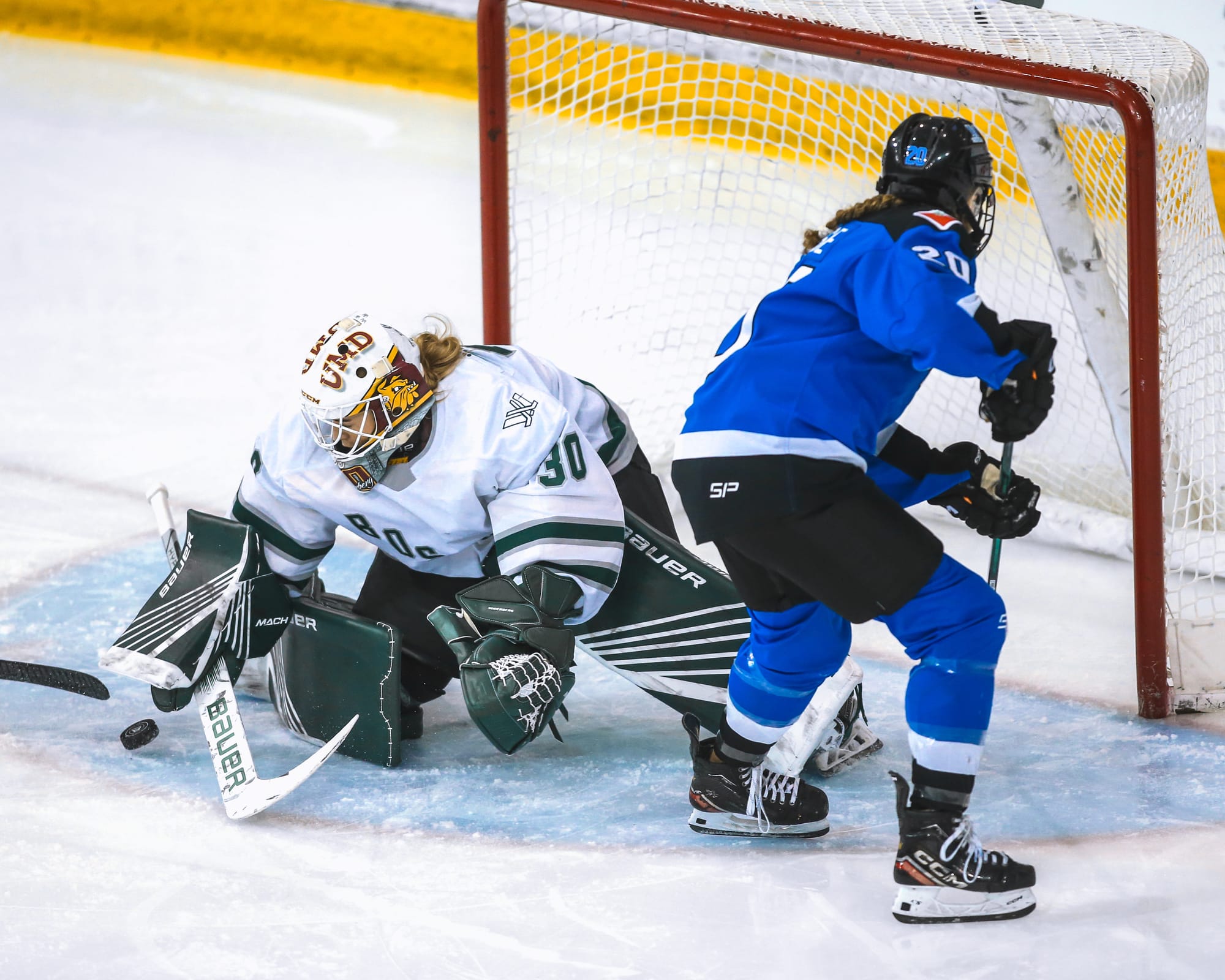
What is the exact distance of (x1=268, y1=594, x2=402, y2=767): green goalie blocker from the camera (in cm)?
233

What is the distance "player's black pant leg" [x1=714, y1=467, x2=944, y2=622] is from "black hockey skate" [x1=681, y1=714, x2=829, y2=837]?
386mm

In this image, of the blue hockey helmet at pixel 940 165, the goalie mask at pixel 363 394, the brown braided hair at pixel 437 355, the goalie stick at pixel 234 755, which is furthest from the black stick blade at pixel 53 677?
the blue hockey helmet at pixel 940 165

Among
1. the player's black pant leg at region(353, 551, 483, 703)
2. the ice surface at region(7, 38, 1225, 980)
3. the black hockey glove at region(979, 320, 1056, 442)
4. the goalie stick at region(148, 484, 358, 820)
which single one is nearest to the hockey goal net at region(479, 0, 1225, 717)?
the ice surface at region(7, 38, 1225, 980)

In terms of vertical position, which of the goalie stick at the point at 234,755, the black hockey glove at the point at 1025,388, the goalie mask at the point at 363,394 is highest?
the black hockey glove at the point at 1025,388

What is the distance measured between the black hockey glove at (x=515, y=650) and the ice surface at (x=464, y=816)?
6.7 inches

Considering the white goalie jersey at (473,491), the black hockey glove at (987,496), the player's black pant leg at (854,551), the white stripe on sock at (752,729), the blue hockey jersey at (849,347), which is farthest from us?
the white goalie jersey at (473,491)

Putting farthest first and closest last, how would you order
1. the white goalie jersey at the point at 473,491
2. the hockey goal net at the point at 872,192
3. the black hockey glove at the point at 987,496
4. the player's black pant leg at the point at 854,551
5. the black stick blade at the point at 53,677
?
the black stick blade at the point at 53,677 → the hockey goal net at the point at 872,192 → the white goalie jersey at the point at 473,491 → the black hockey glove at the point at 987,496 → the player's black pant leg at the point at 854,551

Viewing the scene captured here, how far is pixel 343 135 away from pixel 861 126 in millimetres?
2683

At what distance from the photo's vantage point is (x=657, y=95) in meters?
3.79

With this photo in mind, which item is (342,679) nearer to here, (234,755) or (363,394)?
(234,755)

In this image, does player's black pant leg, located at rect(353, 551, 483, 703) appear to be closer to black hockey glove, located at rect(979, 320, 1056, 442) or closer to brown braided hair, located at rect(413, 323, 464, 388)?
brown braided hair, located at rect(413, 323, 464, 388)

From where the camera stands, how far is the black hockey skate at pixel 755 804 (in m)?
2.14

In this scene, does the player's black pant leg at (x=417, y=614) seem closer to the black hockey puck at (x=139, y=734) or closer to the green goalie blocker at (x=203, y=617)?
the green goalie blocker at (x=203, y=617)

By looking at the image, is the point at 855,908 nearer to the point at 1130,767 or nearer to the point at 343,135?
the point at 1130,767
